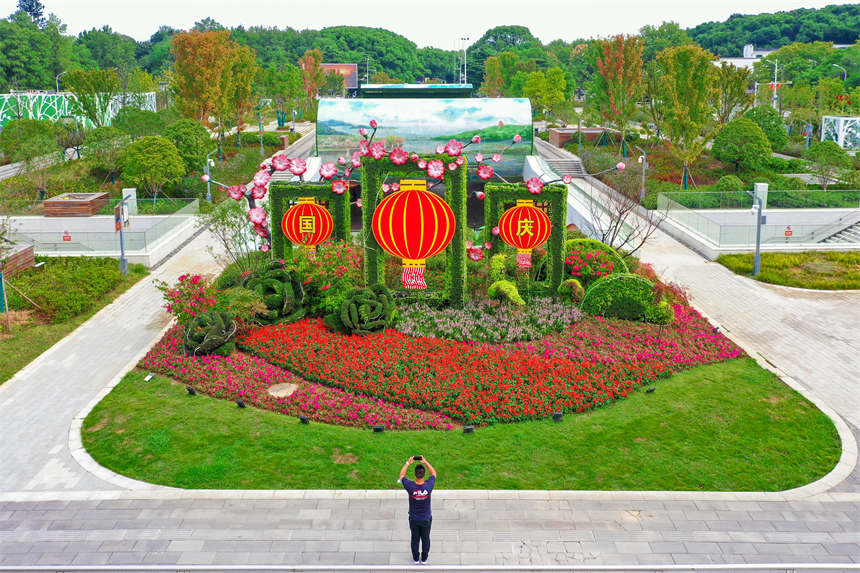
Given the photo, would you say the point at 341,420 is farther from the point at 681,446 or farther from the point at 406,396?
the point at 681,446

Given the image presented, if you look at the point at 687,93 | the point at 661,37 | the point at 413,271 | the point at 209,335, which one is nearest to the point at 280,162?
the point at 413,271

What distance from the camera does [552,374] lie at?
53.9ft

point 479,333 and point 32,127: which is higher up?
point 32,127

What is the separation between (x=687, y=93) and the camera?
125 ft

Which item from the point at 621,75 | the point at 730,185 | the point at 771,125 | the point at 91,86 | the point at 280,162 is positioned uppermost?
the point at 621,75

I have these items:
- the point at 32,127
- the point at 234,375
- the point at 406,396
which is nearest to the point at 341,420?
the point at 406,396

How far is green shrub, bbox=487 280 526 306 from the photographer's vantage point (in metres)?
20.4

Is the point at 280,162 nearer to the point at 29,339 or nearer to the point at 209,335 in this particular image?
the point at 209,335

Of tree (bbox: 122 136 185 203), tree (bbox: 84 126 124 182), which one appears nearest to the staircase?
tree (bbox: 122 136 185 203)

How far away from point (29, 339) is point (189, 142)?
20.8 meters

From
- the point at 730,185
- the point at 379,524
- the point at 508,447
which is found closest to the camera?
the point at 379,524

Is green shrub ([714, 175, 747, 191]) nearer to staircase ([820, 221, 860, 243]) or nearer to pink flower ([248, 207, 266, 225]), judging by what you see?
staircase ([820, 221, 860, 243])

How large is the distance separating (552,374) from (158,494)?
318 inches

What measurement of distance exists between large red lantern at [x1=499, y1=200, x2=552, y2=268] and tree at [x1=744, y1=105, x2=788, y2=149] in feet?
97.5
